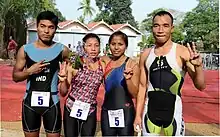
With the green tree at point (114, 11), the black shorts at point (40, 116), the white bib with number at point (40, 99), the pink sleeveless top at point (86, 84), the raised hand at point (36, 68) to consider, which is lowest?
the black shorts at point (40, 116)

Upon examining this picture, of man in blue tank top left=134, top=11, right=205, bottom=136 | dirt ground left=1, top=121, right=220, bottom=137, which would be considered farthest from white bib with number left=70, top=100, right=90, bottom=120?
dirt ground left=1, top=121, right=220, bottom=137

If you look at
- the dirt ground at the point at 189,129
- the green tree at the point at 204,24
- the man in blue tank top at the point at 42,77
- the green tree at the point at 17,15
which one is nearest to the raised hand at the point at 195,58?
the man in blue tank top at the point at 42,77

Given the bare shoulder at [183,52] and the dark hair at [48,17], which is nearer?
the bare shoulder at [183,52]

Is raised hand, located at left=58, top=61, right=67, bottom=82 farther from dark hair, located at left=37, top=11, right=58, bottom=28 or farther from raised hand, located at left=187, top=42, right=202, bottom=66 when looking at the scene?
raised hand, located at left=187, top=42, right=202, bottom=66

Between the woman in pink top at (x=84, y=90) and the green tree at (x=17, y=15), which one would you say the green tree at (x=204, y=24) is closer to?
the green tree at (x=17, y=15)

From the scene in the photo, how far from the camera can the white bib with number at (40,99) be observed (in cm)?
337

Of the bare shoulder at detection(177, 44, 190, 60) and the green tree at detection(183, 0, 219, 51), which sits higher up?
the green tree at detection(183, 0, 219, 51)

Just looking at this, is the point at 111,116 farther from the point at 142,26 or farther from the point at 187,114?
the point at 142,26

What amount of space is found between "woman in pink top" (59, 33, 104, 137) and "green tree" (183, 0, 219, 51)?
37.5m

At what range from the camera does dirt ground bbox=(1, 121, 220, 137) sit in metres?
5.62

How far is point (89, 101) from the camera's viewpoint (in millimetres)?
3334

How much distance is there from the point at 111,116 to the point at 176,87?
0.72 metres

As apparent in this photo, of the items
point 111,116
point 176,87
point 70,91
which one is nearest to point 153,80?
point 176,87

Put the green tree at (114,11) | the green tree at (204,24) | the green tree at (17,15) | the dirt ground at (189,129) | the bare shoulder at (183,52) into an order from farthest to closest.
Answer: the green tree at (114,11) → the green tree at (204,24) → the green tree at (17,15) → the dirt ground at (189,129) → the bare shoulder at (183,52)
